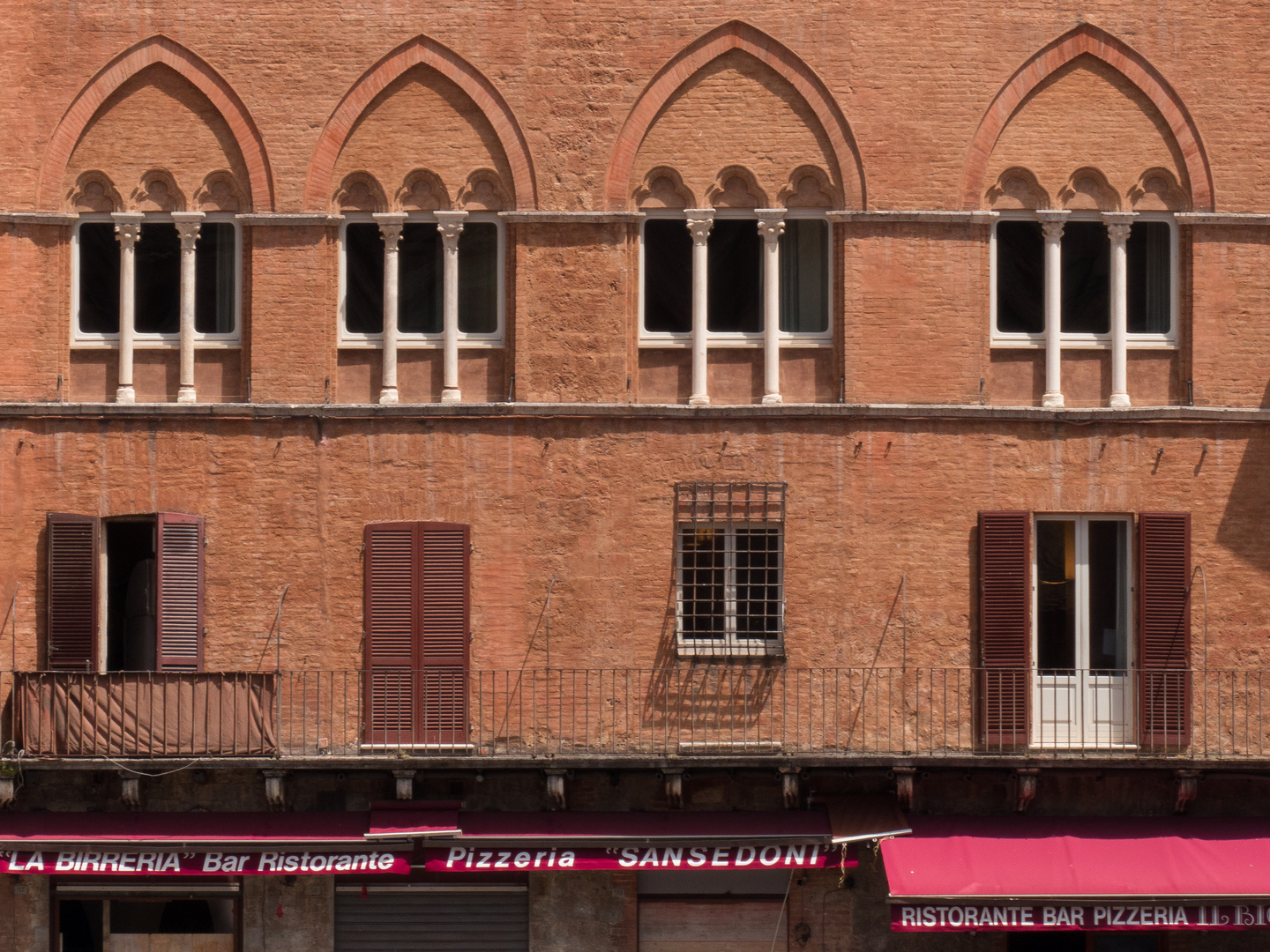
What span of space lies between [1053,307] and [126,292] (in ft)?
34.7

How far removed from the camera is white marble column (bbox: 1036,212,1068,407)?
19.0 meters

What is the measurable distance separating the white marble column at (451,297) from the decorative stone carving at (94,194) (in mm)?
3751

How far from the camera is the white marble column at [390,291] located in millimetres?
19047

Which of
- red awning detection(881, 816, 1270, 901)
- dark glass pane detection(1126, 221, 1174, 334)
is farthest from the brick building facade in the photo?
red awning detection(881, 816, 1270, 901)

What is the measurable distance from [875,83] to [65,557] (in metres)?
10.5

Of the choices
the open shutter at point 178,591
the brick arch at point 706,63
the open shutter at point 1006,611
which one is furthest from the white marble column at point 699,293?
the open shutter at point 178,591

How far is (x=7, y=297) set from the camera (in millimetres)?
19016

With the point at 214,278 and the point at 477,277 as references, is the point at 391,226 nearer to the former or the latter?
the point at 477,277

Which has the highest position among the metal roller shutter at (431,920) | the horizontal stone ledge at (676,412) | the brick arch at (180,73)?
the brick arch at (180,73)

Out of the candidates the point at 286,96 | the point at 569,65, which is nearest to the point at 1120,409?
the point at 569,65

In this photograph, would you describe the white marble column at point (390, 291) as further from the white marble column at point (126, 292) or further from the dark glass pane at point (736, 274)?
the dark glass pane at point (736, 274)

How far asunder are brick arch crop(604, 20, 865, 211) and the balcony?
17.8ft

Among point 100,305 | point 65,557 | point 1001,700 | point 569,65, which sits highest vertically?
point 569,65

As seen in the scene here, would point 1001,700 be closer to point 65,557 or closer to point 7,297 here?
point 65,557
